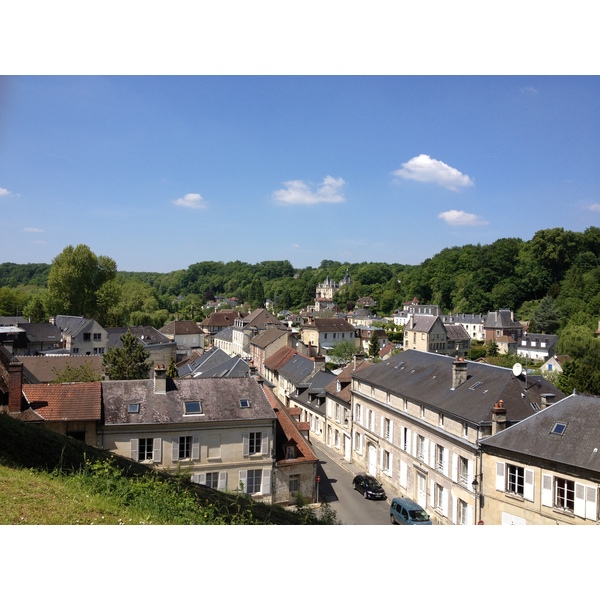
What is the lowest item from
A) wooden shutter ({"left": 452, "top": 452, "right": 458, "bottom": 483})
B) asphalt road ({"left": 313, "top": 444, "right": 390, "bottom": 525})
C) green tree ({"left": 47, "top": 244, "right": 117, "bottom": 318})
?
asphalt road ({"left": 313, "top": 444, "right": 390, "bottom": 525})

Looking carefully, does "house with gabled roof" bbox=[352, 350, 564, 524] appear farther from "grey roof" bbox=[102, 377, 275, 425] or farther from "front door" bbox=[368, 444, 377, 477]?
"grey roof" bbox=[102, 377, 275, 425]

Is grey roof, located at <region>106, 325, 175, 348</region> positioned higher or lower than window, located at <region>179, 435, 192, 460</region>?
higher

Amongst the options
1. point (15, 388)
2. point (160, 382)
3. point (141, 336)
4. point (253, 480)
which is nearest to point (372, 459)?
point (253, 480)

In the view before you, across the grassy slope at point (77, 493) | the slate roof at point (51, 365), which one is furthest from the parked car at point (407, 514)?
the slate roof at point (51, 365)

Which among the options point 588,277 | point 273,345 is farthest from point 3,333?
point 588,277

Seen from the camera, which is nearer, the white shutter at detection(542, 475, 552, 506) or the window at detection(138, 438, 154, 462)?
the white shutter at detection(542, 475, 552, 506)

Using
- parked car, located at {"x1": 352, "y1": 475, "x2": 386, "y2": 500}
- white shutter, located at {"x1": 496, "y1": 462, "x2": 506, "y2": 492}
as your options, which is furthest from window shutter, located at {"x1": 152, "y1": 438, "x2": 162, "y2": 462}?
white shutter, located at {"x1": 496, "y1": 462, "x2": 506, "y2": 492}

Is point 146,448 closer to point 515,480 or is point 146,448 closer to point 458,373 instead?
point 515,480

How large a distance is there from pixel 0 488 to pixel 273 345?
77.2 feet

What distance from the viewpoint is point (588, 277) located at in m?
49.8

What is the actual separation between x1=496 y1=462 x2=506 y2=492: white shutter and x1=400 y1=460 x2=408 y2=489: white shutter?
11.5 feet

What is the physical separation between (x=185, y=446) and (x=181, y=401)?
920 mm

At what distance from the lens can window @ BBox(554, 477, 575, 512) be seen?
8.47m

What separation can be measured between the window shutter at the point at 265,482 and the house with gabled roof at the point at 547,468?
420 cm
